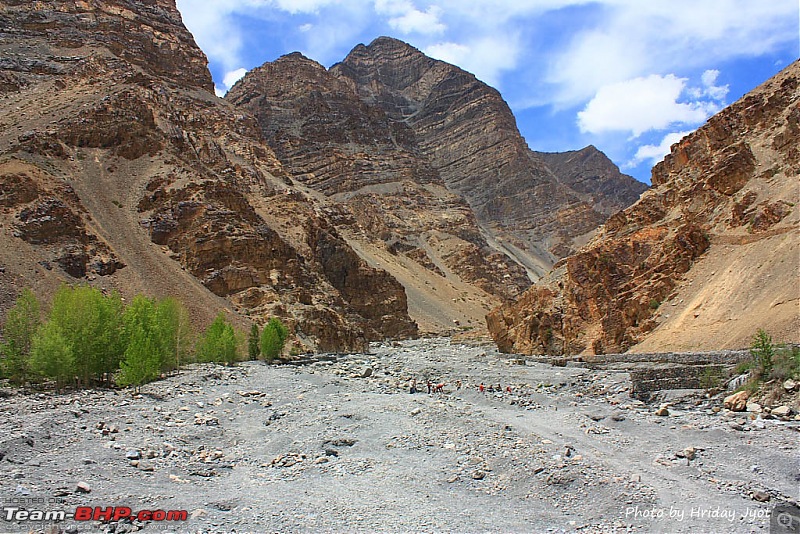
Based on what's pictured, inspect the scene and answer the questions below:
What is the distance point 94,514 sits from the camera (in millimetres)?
8492

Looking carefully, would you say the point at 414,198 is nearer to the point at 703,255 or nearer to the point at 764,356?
the point at 703,255

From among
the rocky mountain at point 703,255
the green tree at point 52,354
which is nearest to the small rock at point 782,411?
the rocky mountain at point 703,255

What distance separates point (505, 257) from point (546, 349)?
9693cm

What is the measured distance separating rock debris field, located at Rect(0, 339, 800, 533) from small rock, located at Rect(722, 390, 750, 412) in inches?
14.9

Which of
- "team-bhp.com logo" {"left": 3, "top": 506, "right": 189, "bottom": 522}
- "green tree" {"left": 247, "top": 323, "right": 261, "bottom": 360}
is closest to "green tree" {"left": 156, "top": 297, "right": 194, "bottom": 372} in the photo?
"green tree" {"left": 247, "top": 323, "right": 261, "bottom": 360}

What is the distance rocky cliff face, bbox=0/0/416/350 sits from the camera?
141 feet

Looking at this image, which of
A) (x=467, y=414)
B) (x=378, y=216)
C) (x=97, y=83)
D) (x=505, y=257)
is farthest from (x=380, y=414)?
(x=505, y=257)

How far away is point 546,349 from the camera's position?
1732 inches

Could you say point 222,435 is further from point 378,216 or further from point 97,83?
point 378,216

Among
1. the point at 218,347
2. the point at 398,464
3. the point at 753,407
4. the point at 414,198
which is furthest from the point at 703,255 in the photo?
the point at 414,198

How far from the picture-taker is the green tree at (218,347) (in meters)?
35.9

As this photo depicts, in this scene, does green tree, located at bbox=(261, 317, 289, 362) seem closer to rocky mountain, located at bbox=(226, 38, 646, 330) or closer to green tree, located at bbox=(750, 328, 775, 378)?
green tree, located at bbox=(750, 328, 775, 378)

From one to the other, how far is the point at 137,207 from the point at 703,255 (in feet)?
161

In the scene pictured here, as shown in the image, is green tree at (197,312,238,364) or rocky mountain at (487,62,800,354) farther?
green tree at (197,312,238,364)
